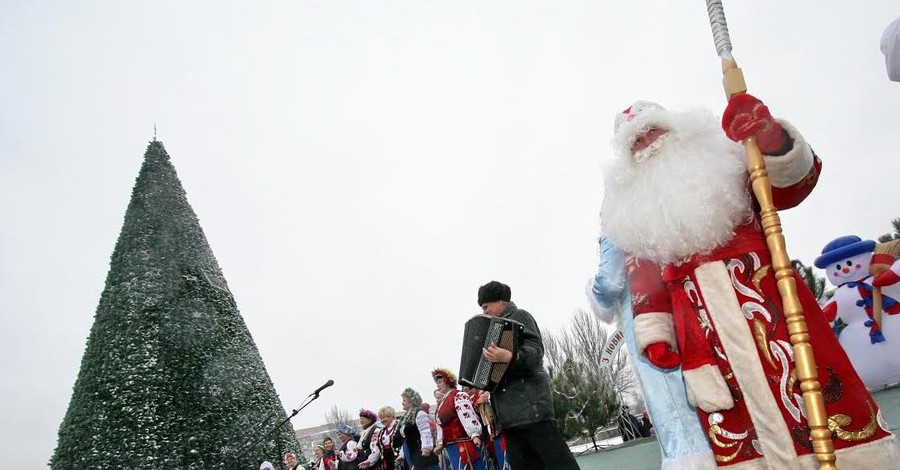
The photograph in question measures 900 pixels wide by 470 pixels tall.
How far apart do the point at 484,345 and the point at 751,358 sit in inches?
80.8

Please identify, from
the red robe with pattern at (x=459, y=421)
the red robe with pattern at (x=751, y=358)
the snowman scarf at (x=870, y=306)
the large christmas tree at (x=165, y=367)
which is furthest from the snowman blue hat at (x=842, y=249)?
the large christmas tree at (x=165, y=367)

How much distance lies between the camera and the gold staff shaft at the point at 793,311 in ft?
5.85

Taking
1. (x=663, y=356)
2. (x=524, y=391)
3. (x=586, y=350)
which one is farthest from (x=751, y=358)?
(x=586, y=350)

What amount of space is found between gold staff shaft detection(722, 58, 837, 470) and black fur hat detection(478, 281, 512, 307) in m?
2.26

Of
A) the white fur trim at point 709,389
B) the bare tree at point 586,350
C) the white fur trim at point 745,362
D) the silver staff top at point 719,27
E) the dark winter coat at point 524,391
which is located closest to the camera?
the white fur trim at point 745,362

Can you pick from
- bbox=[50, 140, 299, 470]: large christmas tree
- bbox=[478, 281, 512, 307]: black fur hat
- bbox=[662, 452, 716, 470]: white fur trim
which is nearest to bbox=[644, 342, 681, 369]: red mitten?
bbox=[662, 452, 716, 470]: white fur trim

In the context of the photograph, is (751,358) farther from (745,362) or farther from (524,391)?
(524,391)

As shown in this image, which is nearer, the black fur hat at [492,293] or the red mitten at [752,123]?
the red mitten at [752,123]

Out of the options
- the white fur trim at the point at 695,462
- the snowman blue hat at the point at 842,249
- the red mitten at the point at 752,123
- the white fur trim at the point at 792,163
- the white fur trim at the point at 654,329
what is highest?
the red mitten at the point at 752,123

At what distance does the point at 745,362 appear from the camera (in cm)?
202

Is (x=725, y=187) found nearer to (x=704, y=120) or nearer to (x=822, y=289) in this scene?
(x=704, y=120)

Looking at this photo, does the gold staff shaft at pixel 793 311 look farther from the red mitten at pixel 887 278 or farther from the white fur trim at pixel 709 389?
the red mitten at pixel 887 278

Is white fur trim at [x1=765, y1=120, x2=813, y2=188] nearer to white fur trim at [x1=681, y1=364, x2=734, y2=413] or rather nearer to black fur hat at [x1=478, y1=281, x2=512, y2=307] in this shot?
white fur trim at [x1=681, y1=364, x2=734, y2=413]

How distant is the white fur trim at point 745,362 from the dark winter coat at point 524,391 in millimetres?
1792
